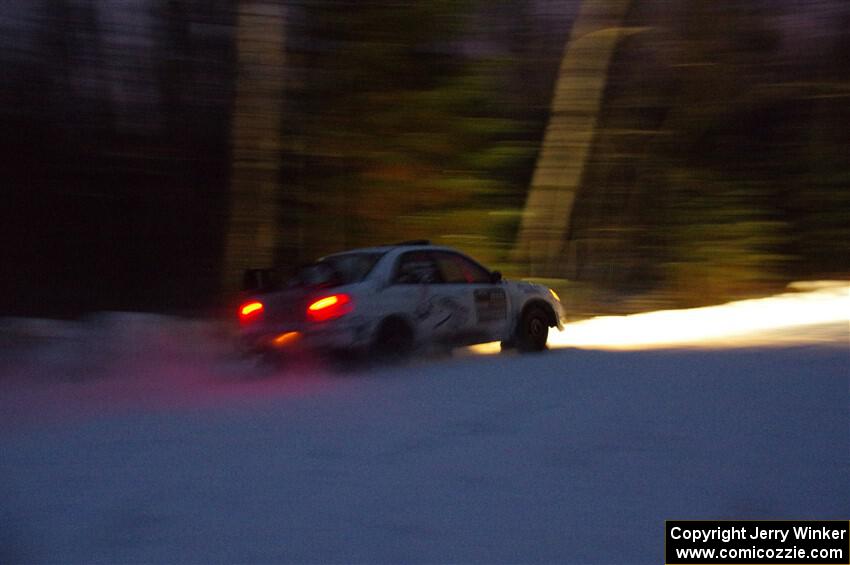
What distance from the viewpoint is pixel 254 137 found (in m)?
17.2

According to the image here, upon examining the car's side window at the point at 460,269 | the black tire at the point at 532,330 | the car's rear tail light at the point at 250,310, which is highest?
the car's side window at the point at 460,269

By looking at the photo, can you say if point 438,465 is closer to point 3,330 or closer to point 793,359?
point 793,359

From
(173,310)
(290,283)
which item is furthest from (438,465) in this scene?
(173,310)

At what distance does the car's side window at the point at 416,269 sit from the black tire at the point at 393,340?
1.51ft

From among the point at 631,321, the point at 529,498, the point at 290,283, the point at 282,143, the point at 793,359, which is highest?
the point at 282,143

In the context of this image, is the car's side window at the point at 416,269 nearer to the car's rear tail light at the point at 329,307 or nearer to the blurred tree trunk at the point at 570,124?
the car's rear tail light at the point at 329,307

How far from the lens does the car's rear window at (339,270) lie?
37.4 ft

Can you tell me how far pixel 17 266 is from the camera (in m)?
17.5

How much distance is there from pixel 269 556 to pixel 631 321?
11751 mm

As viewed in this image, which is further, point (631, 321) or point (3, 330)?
point (631, 321)

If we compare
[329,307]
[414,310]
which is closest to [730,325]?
[414,310]

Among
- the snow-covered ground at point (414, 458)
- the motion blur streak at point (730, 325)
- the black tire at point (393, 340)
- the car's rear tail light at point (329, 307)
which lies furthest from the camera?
the motion blur streak at point (730, 325)

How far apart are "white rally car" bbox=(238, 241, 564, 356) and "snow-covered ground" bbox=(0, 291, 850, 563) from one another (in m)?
0.39

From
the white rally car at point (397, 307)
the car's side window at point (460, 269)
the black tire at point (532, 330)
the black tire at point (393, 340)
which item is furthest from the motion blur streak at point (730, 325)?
the black tire at point (393, 340)
